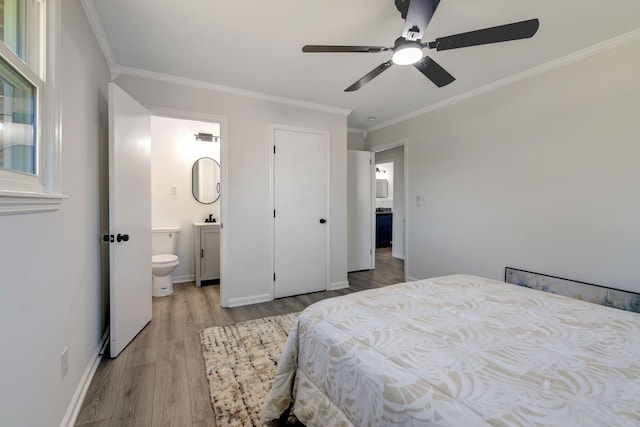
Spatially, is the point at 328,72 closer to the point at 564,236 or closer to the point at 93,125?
the point at 93,125

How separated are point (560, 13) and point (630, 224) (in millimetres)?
1589

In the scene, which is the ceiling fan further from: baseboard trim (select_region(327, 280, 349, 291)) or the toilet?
the toilet

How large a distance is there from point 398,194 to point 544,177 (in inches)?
128

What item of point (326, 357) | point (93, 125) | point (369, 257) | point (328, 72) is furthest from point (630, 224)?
point (93, 125)

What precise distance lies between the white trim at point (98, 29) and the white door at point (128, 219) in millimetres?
356

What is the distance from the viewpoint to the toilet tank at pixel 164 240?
11.9 ft

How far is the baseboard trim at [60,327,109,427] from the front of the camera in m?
1.37

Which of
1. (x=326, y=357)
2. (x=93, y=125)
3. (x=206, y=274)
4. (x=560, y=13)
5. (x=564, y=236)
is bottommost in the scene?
(x=206, y=274)

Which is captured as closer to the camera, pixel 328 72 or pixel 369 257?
pixel 328 72

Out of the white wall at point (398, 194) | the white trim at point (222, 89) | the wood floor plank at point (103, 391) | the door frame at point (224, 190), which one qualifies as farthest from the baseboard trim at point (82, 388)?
the white wall at point (398, 194)

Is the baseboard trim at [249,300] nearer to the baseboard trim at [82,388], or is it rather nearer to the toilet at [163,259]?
the toilet at [163,259]

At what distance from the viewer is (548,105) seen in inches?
95.9

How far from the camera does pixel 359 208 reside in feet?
15.0

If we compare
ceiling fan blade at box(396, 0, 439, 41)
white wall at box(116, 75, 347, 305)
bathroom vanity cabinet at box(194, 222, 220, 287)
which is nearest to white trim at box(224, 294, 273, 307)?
white wall at box(116, 75, 347, 305)
